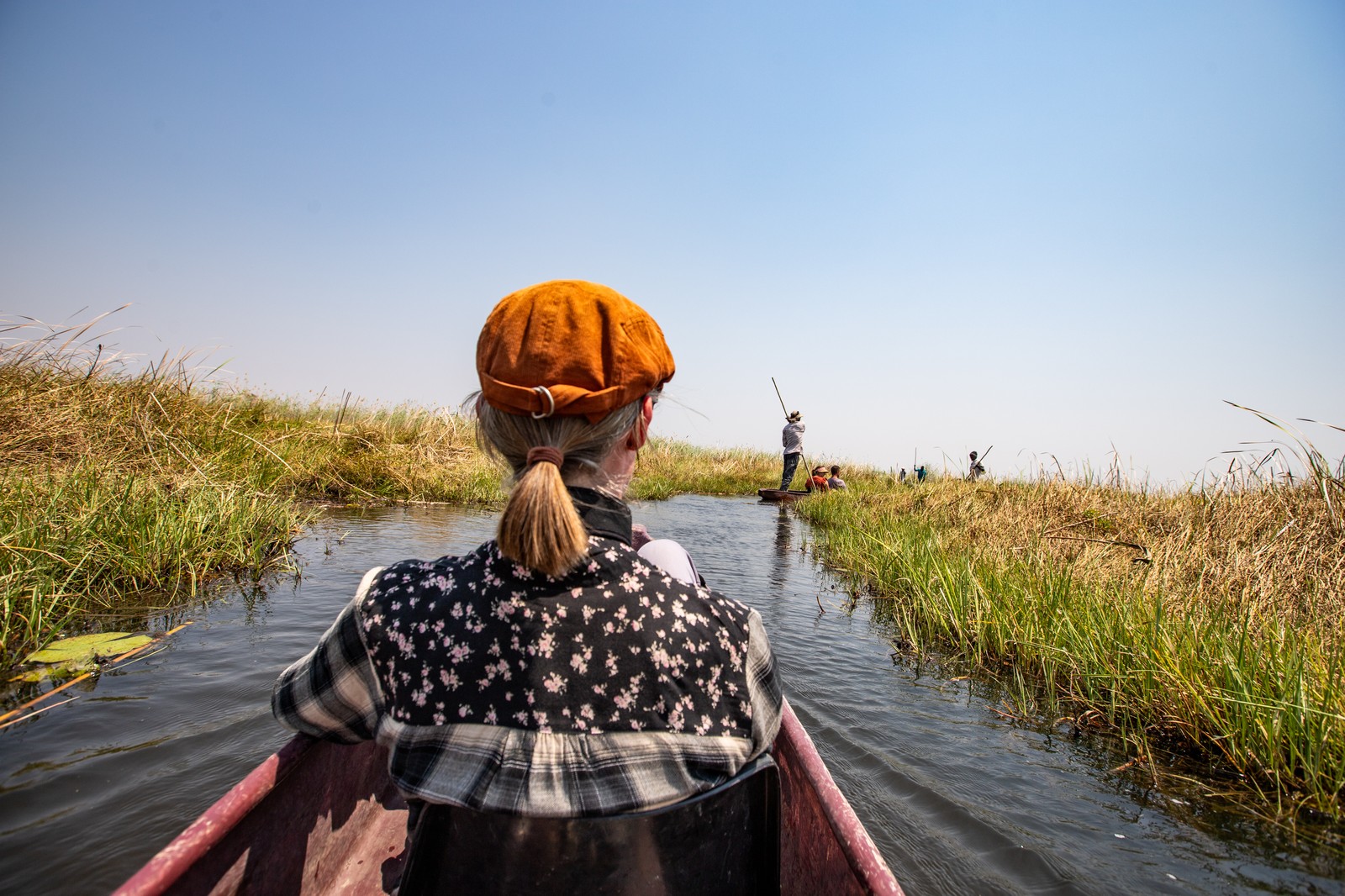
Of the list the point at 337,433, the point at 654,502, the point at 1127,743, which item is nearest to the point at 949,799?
the point at 1127,743

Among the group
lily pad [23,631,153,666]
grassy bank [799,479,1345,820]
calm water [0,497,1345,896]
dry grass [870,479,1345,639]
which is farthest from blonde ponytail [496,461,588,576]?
lily pad [23,631,153,666]

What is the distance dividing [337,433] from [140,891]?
1188 centimetres

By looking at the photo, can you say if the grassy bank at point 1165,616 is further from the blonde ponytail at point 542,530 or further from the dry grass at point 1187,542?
the blonde ponytail at point 542,530

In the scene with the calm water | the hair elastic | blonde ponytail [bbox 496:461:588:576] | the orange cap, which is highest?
the orange cap

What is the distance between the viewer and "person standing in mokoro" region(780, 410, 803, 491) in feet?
55.8

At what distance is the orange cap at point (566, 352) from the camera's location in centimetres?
126

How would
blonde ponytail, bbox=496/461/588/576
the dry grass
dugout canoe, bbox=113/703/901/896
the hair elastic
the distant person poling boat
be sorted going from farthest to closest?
the distant person poling boat → the dry grass → dugout canoe, bbox=113/703/901/896 → the hair elastic → blonde ponytail, bbox=496/461/588/576

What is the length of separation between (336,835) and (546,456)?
1.63 meters

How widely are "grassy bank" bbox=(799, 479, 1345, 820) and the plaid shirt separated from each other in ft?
9.48

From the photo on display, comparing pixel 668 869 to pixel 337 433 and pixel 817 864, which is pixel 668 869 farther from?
pixel 337 433

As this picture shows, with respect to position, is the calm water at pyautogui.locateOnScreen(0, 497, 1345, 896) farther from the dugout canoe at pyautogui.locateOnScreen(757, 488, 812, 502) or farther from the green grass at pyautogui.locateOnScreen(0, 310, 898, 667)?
the dugout canoe at pyautogui.locateOnScreen(757, 488, 812, 502)

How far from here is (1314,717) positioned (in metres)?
2.85

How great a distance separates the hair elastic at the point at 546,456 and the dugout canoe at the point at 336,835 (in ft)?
3.43

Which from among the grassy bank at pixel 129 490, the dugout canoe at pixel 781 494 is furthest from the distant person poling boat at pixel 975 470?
the grassy bank at pixel 129 490
